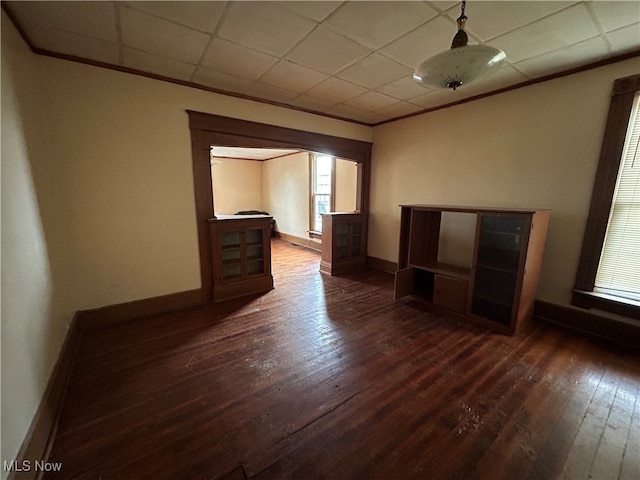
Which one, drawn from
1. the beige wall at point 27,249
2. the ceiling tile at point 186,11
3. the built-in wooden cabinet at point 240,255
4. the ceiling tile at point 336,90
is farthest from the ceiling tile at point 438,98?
the beige wall at point 27,249

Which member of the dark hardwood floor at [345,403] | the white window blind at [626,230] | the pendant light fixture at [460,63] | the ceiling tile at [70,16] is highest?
the ceiling tile at [70,16]

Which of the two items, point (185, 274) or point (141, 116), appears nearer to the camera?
point (141, 116)

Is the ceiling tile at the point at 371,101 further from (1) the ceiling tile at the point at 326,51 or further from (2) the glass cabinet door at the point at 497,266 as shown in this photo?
(2) the glass cabinet door at the point at 497,266

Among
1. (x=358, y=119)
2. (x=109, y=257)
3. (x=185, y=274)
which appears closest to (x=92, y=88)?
(x=109, y=257)

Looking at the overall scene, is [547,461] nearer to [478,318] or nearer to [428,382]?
[428,382]

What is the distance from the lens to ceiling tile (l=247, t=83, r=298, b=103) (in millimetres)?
3068

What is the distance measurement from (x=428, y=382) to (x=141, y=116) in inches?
146

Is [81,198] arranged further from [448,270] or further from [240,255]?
[448,270]

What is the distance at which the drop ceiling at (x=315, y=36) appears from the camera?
173 centimetres

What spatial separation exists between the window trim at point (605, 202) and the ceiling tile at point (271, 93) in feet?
10.6

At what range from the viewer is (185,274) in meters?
3.19

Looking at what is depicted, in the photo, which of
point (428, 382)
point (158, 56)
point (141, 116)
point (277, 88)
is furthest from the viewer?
point (277, 88)

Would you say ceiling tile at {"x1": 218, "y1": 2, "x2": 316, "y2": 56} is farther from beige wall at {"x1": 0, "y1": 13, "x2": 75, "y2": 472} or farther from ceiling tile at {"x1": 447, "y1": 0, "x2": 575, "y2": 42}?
beige wall at {"x1": 0, "y1": 13, "x2": 75, "y2": 472}

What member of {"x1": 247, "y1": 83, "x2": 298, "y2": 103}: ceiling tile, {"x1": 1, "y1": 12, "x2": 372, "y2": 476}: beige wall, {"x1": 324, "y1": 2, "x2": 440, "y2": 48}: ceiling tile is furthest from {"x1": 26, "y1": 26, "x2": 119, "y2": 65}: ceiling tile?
{"x1": 324, "y1": 2, "x2": 440, "y2": 48}: ceiling tile
